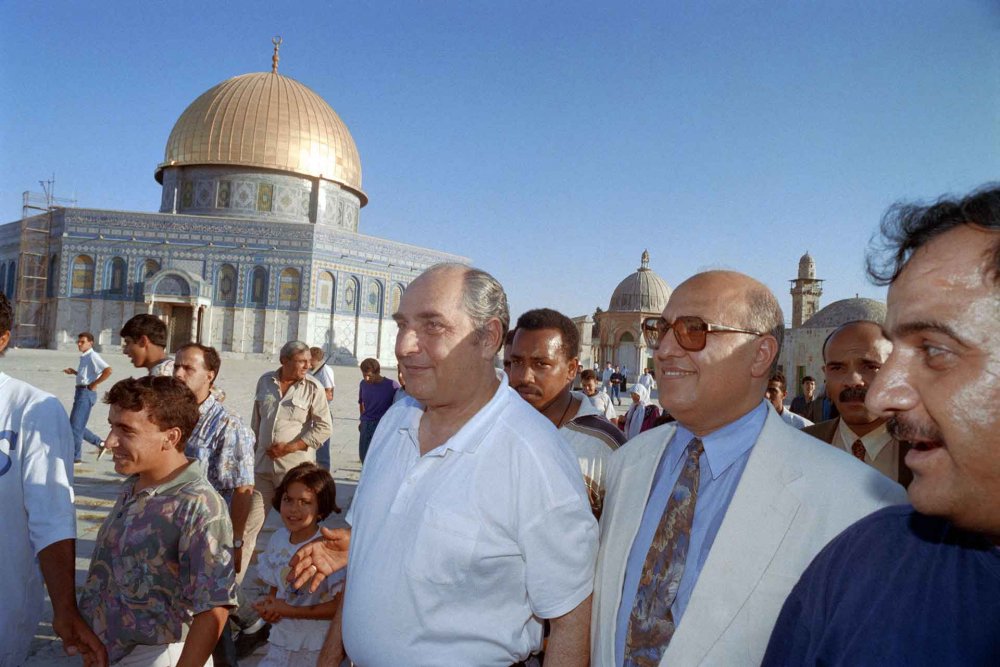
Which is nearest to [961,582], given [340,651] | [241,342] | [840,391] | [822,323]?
[340,651]

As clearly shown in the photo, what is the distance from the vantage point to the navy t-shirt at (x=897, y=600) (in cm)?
96

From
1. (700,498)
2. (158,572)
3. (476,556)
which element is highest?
(700,498)

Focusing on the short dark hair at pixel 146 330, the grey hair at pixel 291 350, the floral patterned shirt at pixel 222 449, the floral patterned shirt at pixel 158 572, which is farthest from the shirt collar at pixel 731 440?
the grey hair at pixel 291 350

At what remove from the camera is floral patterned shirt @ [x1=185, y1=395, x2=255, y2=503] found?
11.2 feet

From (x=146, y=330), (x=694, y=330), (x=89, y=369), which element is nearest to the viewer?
(x=694, y=330)

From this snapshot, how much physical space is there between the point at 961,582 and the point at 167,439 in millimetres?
2229

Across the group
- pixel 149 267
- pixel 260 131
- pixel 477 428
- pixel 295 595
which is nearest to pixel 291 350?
pixel 295 595

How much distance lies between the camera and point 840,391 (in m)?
2.99

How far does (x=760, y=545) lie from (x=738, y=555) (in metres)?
0.05

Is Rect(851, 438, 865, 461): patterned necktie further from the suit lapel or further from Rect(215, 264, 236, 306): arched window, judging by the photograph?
Rect(215, 264, 236, 306): arched window

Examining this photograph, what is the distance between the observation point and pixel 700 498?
1.72 m

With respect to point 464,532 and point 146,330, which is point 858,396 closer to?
point 464,532

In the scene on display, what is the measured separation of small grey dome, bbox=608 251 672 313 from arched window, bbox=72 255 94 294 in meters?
26.1

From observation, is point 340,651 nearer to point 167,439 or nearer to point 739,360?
point 167,439
